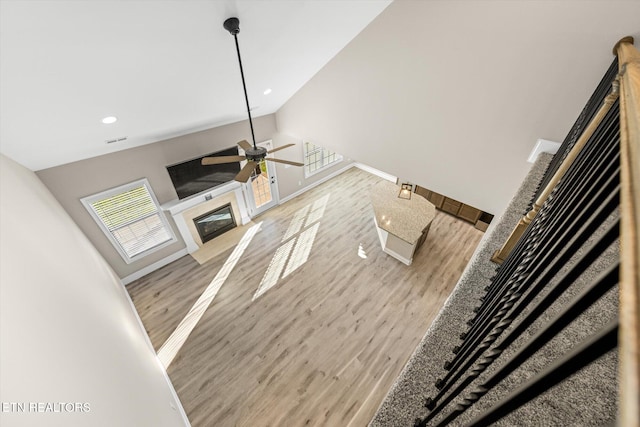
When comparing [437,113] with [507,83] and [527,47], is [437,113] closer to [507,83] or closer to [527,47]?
[507,83]

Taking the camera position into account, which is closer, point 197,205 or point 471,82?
point 471,82

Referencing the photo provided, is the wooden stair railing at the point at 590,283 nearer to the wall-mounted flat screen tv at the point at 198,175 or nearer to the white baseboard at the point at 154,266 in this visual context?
the wall-mounted flat screen tv at the point at 198,175

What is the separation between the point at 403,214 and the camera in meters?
5.49

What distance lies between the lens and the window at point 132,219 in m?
4.38

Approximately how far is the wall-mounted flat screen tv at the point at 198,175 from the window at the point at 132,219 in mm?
515

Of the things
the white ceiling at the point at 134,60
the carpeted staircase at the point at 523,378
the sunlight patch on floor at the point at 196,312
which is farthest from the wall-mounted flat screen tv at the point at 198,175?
the carpeted staircase at the point at 523,378

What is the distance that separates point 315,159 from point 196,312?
5416mm

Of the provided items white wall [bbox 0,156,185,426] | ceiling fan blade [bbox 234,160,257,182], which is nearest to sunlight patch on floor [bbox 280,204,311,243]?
ceiling fan blade [bbox 234,160,257,182]

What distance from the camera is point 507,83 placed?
2.49 metres

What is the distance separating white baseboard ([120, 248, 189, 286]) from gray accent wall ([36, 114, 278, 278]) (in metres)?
0.06

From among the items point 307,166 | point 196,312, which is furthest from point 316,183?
point 196,312

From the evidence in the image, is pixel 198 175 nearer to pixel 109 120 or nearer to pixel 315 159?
pixel 109 120

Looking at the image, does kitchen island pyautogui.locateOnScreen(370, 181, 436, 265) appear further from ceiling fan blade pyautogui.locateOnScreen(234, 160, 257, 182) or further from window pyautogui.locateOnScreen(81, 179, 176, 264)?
window pyautogui.locateOnScreen(81, 179, 176, 264)

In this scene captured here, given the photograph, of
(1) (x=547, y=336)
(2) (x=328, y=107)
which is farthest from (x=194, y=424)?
(2) (x=328, y=107)
